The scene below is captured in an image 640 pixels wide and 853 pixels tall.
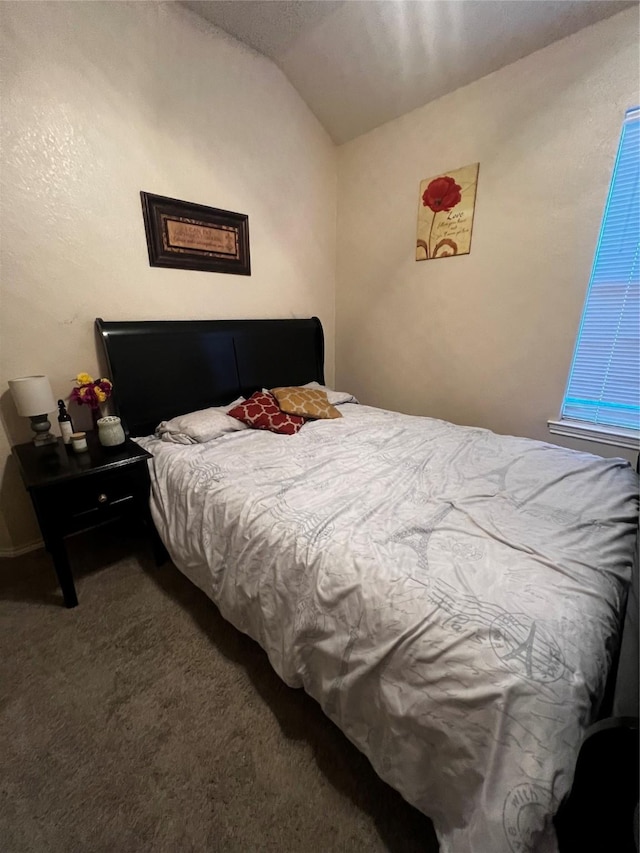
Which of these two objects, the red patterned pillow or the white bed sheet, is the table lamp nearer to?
the white bed sheet

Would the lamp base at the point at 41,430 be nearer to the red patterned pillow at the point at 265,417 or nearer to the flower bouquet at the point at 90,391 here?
the flower bouquet at the point at 90,391

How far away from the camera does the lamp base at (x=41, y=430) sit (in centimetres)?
168

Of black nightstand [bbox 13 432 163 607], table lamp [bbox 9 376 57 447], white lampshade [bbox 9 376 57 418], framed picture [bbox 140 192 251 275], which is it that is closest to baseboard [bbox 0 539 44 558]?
black nightstand [bbox 13 432 163 607]

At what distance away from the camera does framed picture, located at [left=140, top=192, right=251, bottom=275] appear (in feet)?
6.56

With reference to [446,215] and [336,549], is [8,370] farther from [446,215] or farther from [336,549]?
[446,215]

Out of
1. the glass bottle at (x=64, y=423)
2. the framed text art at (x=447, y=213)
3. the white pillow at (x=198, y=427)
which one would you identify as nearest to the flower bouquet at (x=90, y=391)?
the glass bottle at (x=64, y=423)

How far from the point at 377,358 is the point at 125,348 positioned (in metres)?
1.90

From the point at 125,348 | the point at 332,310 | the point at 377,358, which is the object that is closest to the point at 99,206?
the point at 125,348

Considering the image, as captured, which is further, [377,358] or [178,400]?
[377,358]

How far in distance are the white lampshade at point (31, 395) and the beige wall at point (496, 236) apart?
227 cm

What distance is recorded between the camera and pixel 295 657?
40.1 inches

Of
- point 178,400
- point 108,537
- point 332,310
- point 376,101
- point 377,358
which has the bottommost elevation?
point 108,537

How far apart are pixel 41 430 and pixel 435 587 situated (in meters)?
1.92

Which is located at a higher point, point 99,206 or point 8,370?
point 99,206
